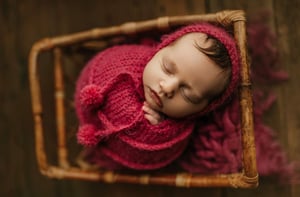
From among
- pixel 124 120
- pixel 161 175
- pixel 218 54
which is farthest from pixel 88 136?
pixel 218 54

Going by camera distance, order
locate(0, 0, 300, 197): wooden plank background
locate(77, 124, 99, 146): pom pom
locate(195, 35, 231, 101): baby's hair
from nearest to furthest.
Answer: locate(195, 35, 231, 101): baby's hair < locate(77, 124, 99, 146): pom pom < locate(0, 0, 300, 197): wooden plank background

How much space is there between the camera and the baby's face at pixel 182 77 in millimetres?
882

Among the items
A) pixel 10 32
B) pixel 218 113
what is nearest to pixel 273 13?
pixel 218 113

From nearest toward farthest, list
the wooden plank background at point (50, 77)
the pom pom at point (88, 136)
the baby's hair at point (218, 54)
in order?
the baby's hair at point (218, 54), the pom pom at point (88, 136), the wooden plank background at point (50, 77)

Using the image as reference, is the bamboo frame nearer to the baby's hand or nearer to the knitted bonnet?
the knitted bonnet

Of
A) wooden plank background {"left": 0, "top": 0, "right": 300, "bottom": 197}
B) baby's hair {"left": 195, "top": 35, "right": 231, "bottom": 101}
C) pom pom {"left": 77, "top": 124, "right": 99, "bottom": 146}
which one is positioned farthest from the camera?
wooden plank background {"left": 0, "top": 0, "right": 300, "bottom": 197}

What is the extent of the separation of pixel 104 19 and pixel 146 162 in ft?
1.45

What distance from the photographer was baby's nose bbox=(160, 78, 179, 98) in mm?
888

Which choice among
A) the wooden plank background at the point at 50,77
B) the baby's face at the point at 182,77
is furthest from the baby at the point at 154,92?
the wooden plank background at the point at 50,77

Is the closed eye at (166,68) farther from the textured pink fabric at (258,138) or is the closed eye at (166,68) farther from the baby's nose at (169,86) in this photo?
the textured pink fabric at (258,138)

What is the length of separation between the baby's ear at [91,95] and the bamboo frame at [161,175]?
180 mm

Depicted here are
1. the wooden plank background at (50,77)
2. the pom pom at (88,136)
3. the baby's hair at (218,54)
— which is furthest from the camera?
the wooden plank background at (50,77)

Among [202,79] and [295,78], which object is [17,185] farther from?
[295,78]

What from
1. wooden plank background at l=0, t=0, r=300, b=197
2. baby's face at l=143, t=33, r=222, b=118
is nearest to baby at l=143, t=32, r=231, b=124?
baby's face at l=143, t=33, r=222, b=118
